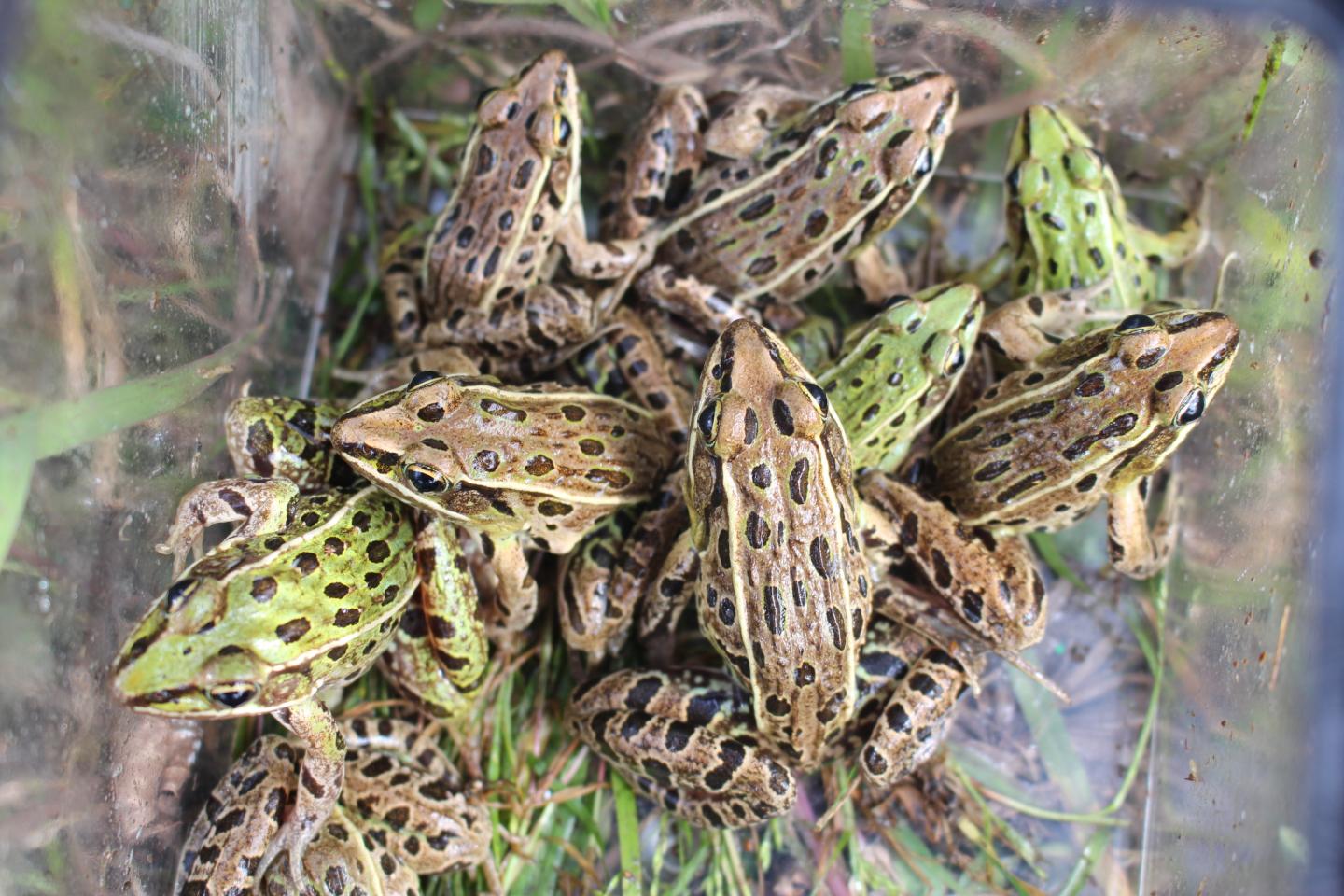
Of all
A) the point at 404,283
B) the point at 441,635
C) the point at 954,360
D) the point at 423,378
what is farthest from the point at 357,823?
the point at 954,360

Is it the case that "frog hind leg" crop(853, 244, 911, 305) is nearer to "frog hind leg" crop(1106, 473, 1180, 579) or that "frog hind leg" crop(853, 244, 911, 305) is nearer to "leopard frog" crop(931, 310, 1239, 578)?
"leopard frog" crop(931, 310, 1239, 578)

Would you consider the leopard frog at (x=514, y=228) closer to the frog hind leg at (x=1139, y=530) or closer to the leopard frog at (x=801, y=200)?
the leopard frog at (x=801, y=200)

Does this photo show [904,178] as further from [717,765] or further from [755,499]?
[717,765]

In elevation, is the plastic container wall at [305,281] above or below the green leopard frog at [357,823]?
above

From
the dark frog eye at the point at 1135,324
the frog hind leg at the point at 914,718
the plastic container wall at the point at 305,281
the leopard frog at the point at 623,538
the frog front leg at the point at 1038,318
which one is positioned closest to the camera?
the plastic container wall at the point at 305,281

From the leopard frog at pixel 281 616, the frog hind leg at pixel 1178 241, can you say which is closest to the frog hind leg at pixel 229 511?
the leopard frog at pixel 281 616

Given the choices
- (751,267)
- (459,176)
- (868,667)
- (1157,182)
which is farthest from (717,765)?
(1157,182)
